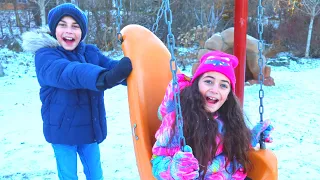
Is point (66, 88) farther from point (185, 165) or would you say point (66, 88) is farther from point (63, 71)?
point (185, 165)

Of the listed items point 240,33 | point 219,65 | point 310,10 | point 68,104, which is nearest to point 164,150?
point 219,65

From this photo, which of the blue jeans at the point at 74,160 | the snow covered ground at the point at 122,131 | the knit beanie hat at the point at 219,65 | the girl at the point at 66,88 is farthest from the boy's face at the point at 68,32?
the snow covered ground at the point at 122,131

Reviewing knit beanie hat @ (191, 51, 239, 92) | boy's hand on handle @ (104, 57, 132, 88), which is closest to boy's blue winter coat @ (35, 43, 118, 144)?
boy's hand on handle @ (104, 57, 132, 88)

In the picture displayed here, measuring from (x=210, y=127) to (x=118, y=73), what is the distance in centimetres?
53

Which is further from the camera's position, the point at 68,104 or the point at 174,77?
the point at 68,104

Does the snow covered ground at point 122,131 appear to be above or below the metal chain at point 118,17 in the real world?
below

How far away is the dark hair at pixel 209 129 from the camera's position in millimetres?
1557

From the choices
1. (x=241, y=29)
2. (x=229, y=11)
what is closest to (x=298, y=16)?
(x=229, y=11)

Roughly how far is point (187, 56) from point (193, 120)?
724 cm

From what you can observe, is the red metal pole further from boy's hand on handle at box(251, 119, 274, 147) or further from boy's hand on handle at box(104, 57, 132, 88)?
boy's hand on handle at box(104, 57, 132, 88)

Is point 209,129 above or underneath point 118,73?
underneath

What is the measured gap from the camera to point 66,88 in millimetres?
1585

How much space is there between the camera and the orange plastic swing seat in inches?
63.7

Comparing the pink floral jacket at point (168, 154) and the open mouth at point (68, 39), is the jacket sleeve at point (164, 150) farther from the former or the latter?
the open mouth at point (68, 39)
